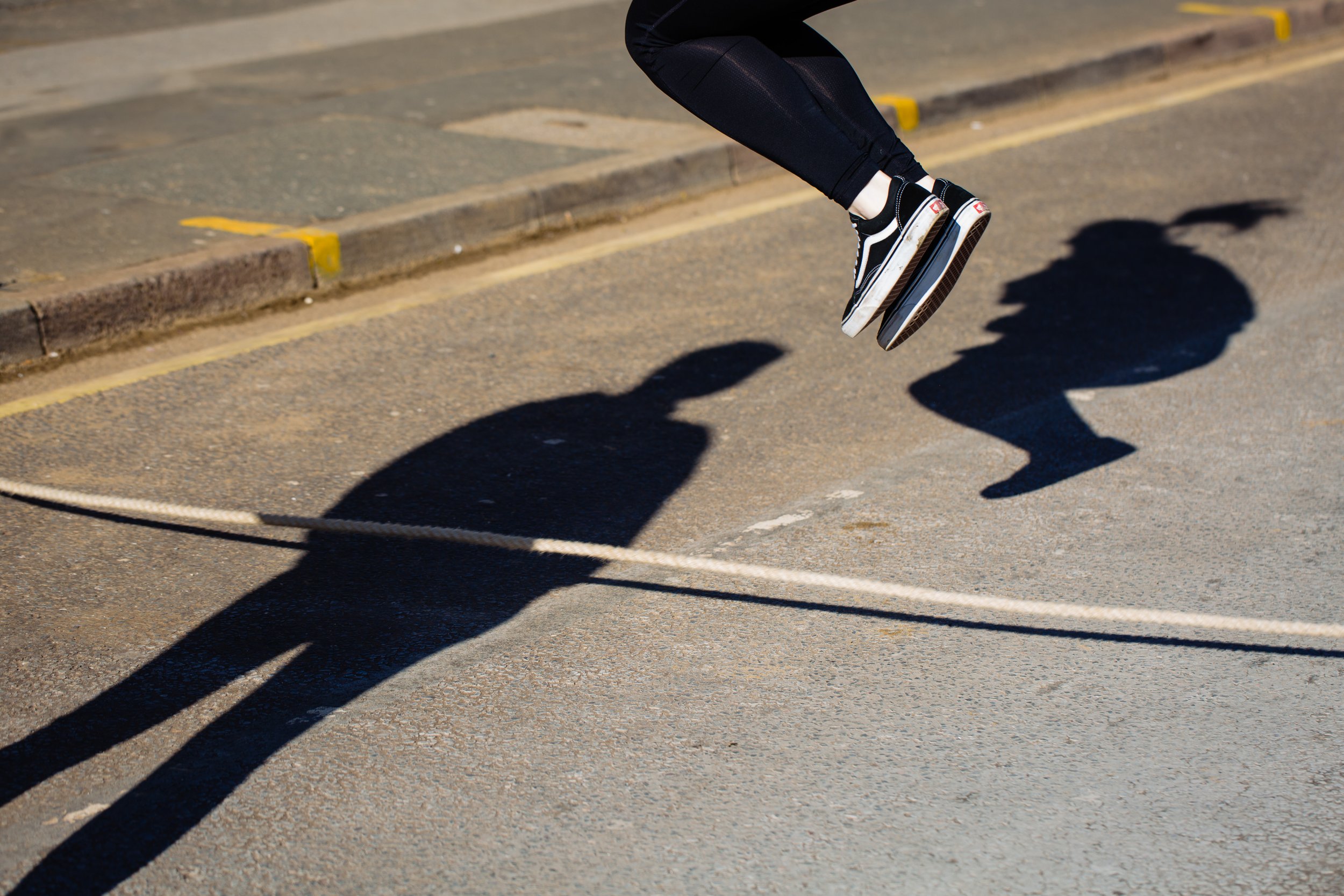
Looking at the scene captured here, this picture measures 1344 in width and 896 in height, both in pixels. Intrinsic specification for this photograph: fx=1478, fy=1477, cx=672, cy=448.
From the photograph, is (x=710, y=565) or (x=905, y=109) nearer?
(x=710, y=565)

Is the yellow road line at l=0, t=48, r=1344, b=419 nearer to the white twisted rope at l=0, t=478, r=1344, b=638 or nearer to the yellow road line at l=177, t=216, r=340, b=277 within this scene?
the yellow road line at l=177, t=216, r=340, b=277

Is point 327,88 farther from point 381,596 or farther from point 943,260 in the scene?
point 943,260

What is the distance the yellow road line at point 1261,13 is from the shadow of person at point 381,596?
7.77m

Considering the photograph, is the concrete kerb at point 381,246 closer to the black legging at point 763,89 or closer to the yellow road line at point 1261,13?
the black legging at point 763,89

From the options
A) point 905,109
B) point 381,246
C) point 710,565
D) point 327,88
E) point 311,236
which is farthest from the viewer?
point 327,88

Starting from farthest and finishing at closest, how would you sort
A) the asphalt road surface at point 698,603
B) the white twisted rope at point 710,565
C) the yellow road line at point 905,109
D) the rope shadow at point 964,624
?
the yellow road line at point 905,109 → the rope shadow at point 964,624 → the white twisted rope at point 710,565 → the asphalt road surface at point 698,603

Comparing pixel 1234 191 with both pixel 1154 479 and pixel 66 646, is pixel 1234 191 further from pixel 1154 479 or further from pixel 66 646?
pixel 66 646

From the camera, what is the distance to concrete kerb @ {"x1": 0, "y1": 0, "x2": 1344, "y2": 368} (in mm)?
4922

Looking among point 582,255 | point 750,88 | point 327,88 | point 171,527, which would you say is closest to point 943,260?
point 750,88

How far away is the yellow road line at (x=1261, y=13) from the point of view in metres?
10.8

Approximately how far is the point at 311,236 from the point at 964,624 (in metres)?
3.48

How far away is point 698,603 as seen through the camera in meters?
3.15

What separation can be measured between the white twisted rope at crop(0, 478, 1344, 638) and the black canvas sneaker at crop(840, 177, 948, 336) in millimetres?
568

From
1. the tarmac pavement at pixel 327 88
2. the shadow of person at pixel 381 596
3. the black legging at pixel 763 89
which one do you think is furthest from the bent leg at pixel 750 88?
the tarmac pavement at pixel 327 88
